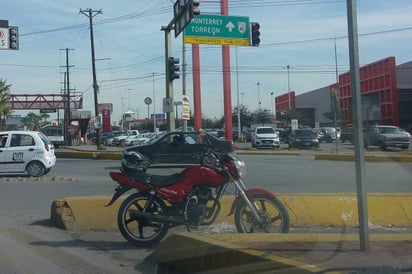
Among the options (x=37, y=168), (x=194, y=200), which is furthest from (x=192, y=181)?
(x=37, y=168)

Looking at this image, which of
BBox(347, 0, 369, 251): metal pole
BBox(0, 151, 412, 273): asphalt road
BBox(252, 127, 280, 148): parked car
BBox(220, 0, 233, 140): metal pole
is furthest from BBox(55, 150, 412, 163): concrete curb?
BBox(347, 0, 369, 251): metal pole

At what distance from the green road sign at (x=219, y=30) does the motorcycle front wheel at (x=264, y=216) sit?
19.7 meters

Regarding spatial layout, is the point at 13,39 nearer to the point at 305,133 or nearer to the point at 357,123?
the point at 305,133

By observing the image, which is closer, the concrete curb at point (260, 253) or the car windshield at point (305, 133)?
the concrete curb at point (260, 253)

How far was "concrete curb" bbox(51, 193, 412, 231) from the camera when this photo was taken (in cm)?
923

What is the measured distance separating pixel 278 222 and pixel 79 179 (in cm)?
1114

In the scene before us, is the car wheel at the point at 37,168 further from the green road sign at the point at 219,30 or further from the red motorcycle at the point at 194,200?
the red motorcycle at the point at 194,200

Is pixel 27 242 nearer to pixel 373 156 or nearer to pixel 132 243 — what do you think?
pixel 132 243

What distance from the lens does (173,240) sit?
7004 mm

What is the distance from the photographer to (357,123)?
6.20 metres

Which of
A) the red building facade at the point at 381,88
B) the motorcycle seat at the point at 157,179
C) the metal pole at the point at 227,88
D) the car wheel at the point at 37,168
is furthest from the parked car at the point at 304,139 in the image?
the motorcycle seat at the point at 157,179

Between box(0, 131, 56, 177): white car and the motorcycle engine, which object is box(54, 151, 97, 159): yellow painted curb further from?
the motorcycle engine

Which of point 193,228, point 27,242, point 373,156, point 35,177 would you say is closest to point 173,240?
point 193,228

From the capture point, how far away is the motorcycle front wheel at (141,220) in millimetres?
8070
